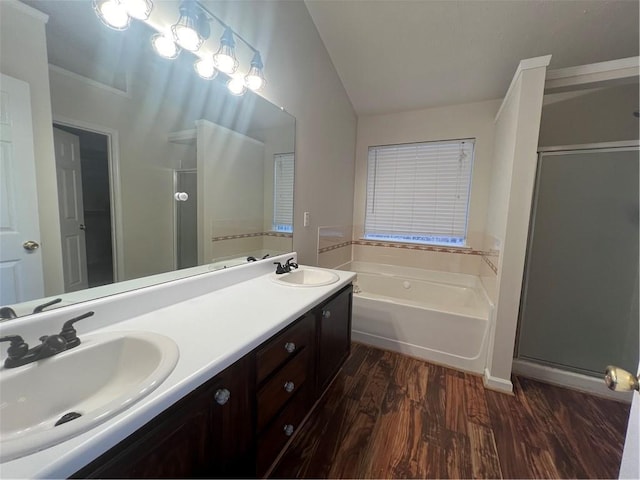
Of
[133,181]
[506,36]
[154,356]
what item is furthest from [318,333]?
[506,36]

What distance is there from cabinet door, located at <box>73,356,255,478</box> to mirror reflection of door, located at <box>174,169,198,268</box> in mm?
708

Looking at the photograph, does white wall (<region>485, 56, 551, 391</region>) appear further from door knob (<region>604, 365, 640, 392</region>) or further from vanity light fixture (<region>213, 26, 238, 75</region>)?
vanity light fixture (<region>213, 26, 238, 75</region>)

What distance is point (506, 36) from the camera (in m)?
1.94

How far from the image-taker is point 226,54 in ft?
4.70

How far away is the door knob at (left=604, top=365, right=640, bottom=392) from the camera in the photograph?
55 cm

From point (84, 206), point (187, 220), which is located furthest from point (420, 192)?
point (84, 206)

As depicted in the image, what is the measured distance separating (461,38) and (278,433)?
2.83 m

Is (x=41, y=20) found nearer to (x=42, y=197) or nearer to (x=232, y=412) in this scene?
(x=42, y=197)

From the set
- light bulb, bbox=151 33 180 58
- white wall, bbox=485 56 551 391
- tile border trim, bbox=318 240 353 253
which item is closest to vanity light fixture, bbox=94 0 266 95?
light bulb, bbox=151 33 180 58

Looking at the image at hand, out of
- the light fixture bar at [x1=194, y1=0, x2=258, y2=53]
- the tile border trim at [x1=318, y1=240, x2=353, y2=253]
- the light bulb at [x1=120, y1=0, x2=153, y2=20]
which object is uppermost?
the light fixture bar at [x1=194, y1=0, x2=258, y2=53]

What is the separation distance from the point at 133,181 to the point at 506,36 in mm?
2615

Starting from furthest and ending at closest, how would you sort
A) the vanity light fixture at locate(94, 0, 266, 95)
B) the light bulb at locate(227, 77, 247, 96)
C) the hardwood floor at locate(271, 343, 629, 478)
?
the light bulb at locate(227, 77, 247, 96) < the hardwood floor at locate(271, 343, 629, 478) < the vanity light fixture at locate(94, 0, 266, 95)

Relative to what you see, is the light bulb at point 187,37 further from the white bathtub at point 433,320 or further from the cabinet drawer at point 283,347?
the white bathtub at point 433,320

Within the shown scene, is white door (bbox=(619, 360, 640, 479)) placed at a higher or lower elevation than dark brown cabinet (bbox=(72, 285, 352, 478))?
higher
